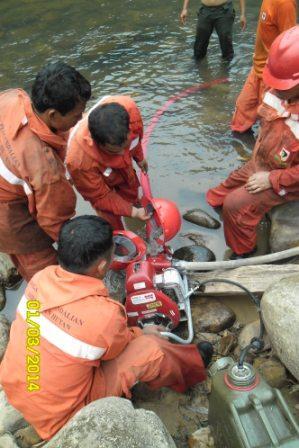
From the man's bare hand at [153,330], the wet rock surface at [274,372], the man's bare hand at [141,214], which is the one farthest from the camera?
the man's bare hand at [141,214]

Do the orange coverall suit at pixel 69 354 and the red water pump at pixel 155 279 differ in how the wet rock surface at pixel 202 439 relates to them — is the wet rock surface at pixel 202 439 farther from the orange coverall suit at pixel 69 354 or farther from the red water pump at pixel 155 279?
the red water pump at pixel 155 279

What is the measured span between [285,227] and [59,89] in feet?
7.58

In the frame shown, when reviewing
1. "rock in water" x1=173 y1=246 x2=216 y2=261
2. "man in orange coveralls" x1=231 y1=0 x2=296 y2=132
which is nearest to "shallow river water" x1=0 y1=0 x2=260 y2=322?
"rock in water" x1=173 y1=246 x2=216 y2=261

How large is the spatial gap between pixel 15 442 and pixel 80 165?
1.99 m

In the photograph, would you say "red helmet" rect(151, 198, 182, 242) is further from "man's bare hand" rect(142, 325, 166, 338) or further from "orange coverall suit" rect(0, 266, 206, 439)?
"orange coverall suit" rect(0, 266, 206, 439)

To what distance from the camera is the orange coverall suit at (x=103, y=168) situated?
11.5ft

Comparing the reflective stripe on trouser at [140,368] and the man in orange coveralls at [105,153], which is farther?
the man in orange coveralls at [105,153]

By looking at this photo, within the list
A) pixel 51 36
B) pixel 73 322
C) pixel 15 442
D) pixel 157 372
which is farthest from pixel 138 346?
pixel 51 36

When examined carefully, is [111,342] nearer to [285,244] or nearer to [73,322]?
[73,322]

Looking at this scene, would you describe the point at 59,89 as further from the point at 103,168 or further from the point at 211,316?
the point at 211,316

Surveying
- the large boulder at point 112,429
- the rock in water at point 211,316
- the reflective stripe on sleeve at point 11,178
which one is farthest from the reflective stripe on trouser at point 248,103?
the large boulder at point 112,429

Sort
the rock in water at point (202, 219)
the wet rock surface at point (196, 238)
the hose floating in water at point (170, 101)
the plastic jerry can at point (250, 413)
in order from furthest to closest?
the hose floating in water at point (170, 101), the rock in water at point (202, 219), the wet rock surface at point (196, 238), the plastic jerry can at point (250, 413)

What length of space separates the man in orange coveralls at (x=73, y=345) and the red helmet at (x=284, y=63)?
1.92 m
